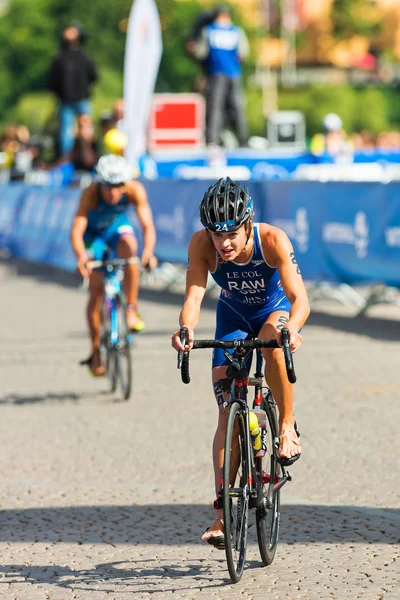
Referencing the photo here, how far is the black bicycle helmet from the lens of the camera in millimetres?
5613

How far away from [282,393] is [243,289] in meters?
0.49

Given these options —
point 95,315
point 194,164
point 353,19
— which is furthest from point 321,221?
point 353,19

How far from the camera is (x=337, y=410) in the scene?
9.76 metres

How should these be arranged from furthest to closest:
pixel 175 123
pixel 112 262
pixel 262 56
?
pixel 262 56, pixel 175 123, pixel 112 262

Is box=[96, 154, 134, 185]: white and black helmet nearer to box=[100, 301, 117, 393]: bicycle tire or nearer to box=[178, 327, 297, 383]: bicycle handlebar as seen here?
box=[100, 301, 117, 393]: bicycle tire

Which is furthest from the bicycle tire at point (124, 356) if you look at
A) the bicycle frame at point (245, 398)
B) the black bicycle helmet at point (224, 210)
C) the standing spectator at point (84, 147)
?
the standing spectator at point (84, 147)

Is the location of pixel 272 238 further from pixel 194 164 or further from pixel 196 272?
pixel 194 164

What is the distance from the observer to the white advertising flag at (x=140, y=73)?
2119cm

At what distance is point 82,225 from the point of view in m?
Answer: 11.0

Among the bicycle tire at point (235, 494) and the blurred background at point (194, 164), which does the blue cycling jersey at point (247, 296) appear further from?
the blurred background at point (194, 164)

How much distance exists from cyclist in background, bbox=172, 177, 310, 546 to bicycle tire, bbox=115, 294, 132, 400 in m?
4.26

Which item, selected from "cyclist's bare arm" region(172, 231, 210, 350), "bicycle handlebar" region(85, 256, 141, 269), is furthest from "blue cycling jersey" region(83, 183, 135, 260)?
"cyclist's bare arm" region(172, 231, 210, 350)

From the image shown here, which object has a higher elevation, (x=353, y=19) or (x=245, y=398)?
(x=353, y=19)

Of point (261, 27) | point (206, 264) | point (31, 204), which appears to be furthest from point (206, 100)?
point (261, 27)
